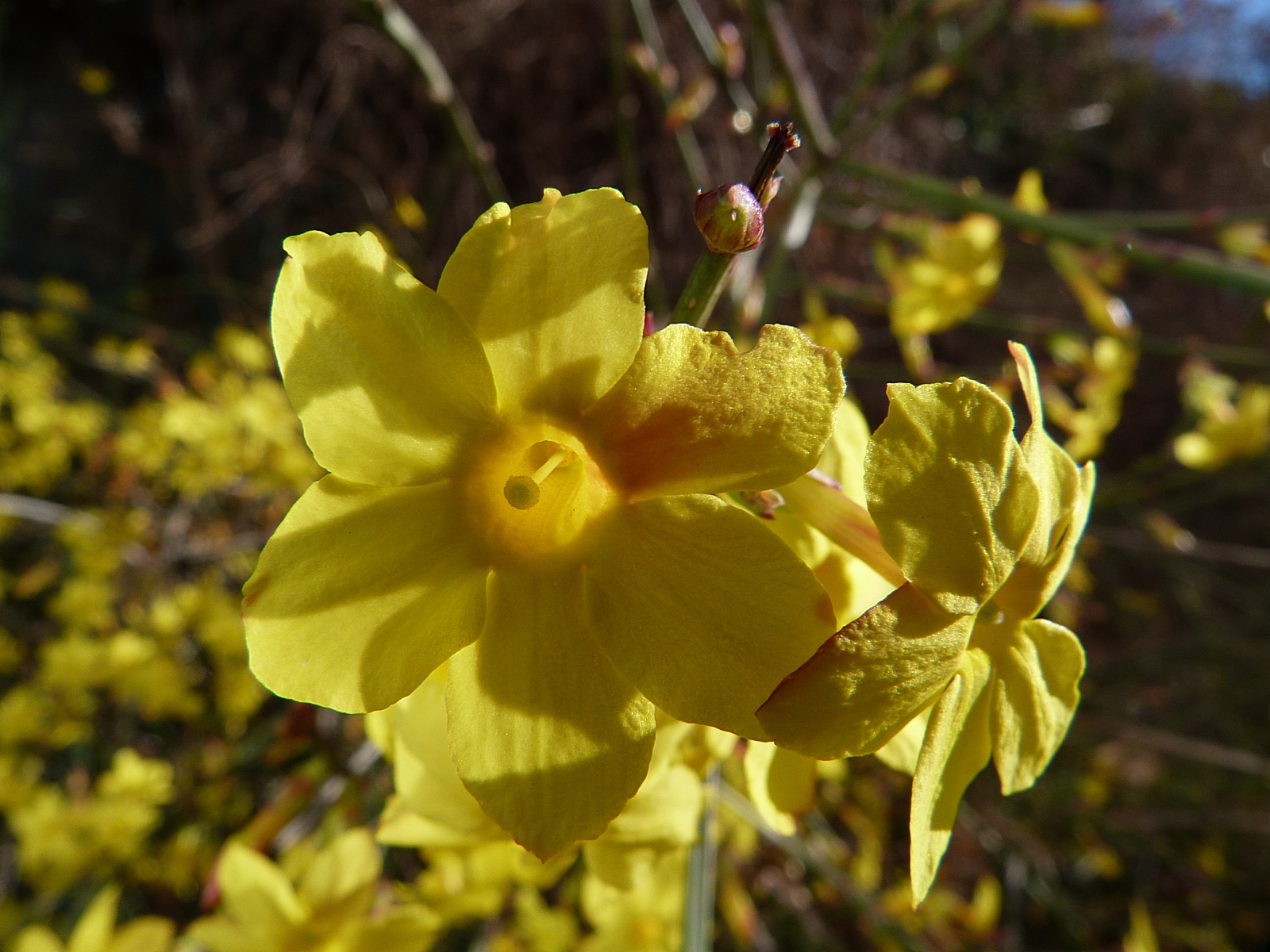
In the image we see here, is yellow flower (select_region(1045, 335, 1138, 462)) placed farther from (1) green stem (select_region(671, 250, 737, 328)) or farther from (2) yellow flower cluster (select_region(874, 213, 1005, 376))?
(1) green stem (select_region(671, 250, 737, 328))

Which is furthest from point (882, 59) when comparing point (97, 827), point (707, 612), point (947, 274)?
point (97, 827)

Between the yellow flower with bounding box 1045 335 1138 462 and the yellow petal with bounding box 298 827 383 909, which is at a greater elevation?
the yellow petal with bounding box 298 827 383 909

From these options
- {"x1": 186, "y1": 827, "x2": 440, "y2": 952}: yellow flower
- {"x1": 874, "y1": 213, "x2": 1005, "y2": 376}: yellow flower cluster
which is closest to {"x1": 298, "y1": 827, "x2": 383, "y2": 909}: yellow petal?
{"x1": 186, "y1": 827, "x2": 440, "y2": 952}: yellow flower

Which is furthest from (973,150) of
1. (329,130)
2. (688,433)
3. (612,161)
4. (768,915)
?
(688,433)

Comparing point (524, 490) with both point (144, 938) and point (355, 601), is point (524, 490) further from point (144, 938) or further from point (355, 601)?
point (144, 938)

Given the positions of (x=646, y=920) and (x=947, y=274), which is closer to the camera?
(x=646, y=920)

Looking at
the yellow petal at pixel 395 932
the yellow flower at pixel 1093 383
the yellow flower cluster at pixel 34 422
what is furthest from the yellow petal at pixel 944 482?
the yellow flower cluster at pixel 34 422
